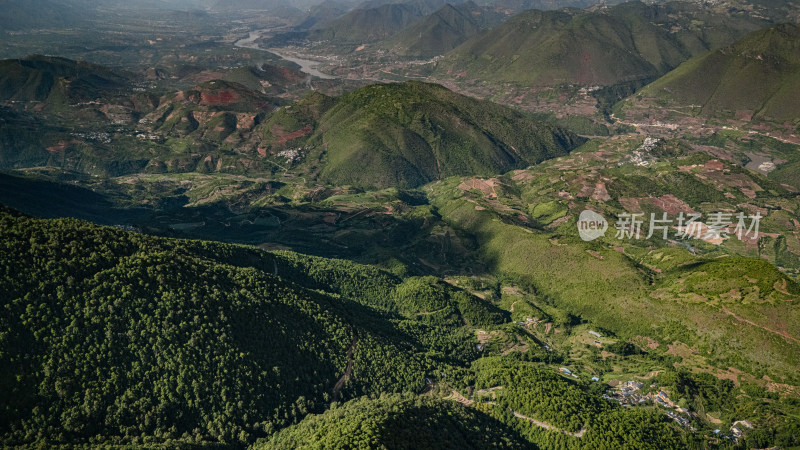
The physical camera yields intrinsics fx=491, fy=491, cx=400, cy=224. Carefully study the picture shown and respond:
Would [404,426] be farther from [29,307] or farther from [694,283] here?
[694,283]

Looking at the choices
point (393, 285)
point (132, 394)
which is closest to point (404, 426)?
point (132, 394)

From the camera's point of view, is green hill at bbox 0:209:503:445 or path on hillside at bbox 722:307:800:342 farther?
path on hillside at bbox 722:307:800:342

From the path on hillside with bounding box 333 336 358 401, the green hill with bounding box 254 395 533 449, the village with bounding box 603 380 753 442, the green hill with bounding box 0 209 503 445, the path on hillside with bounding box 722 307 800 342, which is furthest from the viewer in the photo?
the path on hillside with bounding box 722 307 800 342

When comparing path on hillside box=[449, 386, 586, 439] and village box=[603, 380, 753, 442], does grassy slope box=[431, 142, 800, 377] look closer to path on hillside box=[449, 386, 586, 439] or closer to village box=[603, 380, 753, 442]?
village box=[603, 380, 753, 442]

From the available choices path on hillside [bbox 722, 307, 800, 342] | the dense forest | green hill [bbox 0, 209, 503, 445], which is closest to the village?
the dense forest

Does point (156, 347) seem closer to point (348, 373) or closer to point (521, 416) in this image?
point (348, 373)

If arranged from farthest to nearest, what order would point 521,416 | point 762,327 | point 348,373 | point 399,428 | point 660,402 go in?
point 762,327 → point 660,402 → point 348,373 → point 521,416 → point 399,428

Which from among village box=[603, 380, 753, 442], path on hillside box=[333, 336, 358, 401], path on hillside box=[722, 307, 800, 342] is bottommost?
village box=[603, 380, 753, 442]

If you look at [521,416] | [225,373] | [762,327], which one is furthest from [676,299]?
[225,373]
